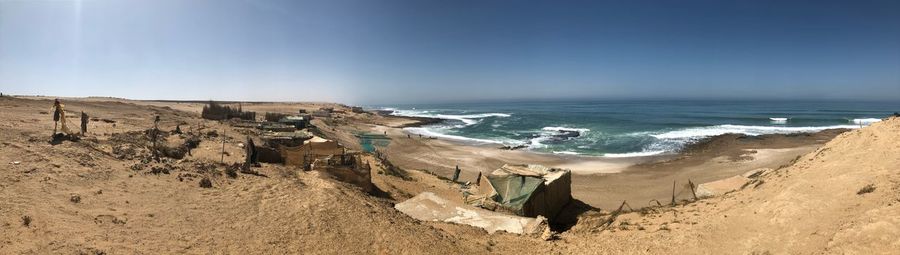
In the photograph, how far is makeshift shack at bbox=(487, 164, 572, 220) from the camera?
14.8m

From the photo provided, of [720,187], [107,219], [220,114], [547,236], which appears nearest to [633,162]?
[720,187]

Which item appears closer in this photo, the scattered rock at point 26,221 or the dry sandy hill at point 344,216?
the dry sandy hill at point 344,216

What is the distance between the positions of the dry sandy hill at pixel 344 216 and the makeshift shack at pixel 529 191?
2434 millimetres

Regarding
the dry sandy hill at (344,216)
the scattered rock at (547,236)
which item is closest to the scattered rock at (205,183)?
the dry sandy hill at (344,216)

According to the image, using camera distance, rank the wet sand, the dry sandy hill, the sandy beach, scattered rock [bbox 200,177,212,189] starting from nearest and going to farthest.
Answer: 1. the dry sandy hill
2. scattered rock [bbox 200,177,212,189]
3. the wet sand
4. the sandy beach

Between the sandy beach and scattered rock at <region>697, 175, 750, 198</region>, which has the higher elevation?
scattered rock at <region>697, 175, 750, 198</region>

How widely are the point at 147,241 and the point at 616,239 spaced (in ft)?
33.2

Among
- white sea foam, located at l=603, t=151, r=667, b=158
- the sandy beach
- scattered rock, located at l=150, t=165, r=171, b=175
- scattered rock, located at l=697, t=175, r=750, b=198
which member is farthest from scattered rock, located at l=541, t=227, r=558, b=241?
white sea foam, located at l=603, t=151, r=667, b=158

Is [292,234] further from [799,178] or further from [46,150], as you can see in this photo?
[799,178]

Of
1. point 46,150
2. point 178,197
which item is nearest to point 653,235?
point 178,197

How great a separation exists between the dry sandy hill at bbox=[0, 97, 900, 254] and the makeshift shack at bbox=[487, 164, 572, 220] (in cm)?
243

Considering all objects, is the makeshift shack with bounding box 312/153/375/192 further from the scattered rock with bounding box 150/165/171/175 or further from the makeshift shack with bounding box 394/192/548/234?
the scattered rock with bounding box 150/165/171/175

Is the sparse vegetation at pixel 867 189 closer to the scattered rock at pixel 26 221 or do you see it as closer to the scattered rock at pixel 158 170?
the scattered rock at pixel 26 221

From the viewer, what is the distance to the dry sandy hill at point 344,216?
7.90 metres
